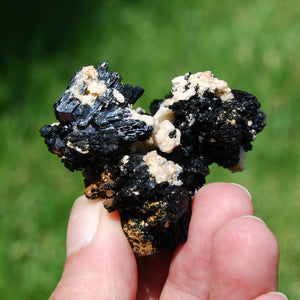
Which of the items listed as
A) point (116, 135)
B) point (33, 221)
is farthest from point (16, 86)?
point (116, 135)

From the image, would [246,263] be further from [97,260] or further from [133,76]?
[133,76]

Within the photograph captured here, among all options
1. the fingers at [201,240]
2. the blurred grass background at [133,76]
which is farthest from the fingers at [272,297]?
the blurred grass background at [133,76]

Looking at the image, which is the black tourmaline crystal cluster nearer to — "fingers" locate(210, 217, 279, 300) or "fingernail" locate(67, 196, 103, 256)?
"fingernail" locate(67, 196, 103, 256)

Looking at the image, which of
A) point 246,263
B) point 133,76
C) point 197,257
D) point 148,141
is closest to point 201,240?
point 197,257

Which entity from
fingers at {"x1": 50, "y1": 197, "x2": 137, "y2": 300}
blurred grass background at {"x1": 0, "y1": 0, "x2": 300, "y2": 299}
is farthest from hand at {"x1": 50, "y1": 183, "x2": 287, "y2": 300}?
blurred grass background at {"x1": 0, "y1": 0, "x2": 300, "y2": 299}

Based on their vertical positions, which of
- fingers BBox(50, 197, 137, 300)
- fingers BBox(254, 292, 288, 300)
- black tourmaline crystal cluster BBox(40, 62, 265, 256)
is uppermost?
black tourmaline crystal cluster BBox(40, 62, 265, 256)
